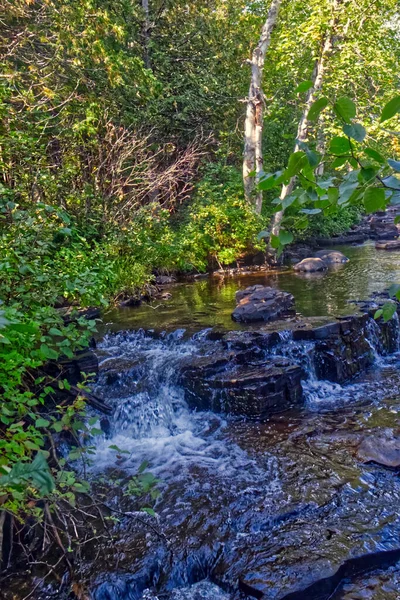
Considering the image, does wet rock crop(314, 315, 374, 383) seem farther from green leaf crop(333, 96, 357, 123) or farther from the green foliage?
the green foliage

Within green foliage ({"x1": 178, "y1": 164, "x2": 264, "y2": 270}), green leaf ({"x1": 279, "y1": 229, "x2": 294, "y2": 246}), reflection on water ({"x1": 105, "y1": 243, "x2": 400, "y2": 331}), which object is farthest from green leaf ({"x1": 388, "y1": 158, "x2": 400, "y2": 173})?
green foliage ({"x1": 178, "y1": 164, "x2": 264, "y2": 270})

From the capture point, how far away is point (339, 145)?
1.23 m

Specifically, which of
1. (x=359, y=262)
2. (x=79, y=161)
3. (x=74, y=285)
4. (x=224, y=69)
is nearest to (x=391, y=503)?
(x=74, y=285)

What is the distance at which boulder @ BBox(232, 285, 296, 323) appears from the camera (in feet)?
32.3

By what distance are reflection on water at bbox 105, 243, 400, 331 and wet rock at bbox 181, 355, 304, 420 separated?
71.5 inches

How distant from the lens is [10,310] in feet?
10.3

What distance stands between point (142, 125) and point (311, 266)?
6.99 meters

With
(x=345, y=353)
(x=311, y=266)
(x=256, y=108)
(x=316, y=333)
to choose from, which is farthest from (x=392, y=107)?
(x=256, y=108)

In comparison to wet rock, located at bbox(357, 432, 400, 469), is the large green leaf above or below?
above

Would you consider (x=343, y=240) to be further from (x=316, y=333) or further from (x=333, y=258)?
(x=316, y=333)

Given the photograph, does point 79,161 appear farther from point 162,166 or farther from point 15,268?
point 15,268

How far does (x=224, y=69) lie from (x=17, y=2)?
1033 centimetres

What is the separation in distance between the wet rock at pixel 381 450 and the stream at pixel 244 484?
8 centimetres

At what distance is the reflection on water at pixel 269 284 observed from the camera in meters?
10.1
